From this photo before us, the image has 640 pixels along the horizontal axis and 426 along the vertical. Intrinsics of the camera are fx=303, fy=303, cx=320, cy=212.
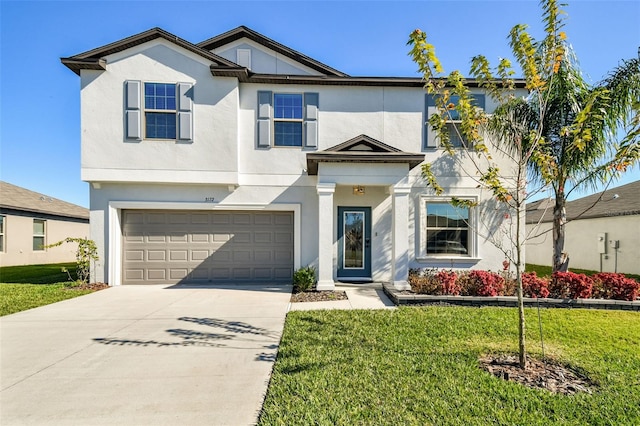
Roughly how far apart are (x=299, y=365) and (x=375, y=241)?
6.37m

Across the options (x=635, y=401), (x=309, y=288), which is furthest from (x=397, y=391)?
(x=309, y=288)

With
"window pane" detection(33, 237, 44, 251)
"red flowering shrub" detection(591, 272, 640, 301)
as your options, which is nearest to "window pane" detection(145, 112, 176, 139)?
"red flowering shrub" detection(591, 272, 640, 301)

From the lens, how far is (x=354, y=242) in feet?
32.3

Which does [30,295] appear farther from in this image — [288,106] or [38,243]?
[38,243]

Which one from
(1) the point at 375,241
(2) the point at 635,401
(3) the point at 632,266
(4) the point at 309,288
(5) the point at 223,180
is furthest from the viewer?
(3) the point at 632,266

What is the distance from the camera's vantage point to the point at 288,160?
9656 millimetres

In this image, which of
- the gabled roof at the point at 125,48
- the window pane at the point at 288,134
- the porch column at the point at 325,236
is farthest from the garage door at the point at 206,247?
the gabled roof at the point at 125,48

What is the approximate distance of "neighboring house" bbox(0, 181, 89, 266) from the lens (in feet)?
47.5

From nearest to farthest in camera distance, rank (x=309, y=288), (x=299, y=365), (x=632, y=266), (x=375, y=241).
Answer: (x=299, y=365), (x=309, y=288), (x=375, y=241), (x=632, y=266)

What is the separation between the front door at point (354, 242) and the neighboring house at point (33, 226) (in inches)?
627

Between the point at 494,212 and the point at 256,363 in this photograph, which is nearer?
the point at 256,363

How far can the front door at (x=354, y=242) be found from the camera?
981cm

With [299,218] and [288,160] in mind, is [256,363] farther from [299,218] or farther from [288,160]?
[288,160]

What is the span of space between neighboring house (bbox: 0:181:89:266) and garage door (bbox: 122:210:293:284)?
993 centimetres
